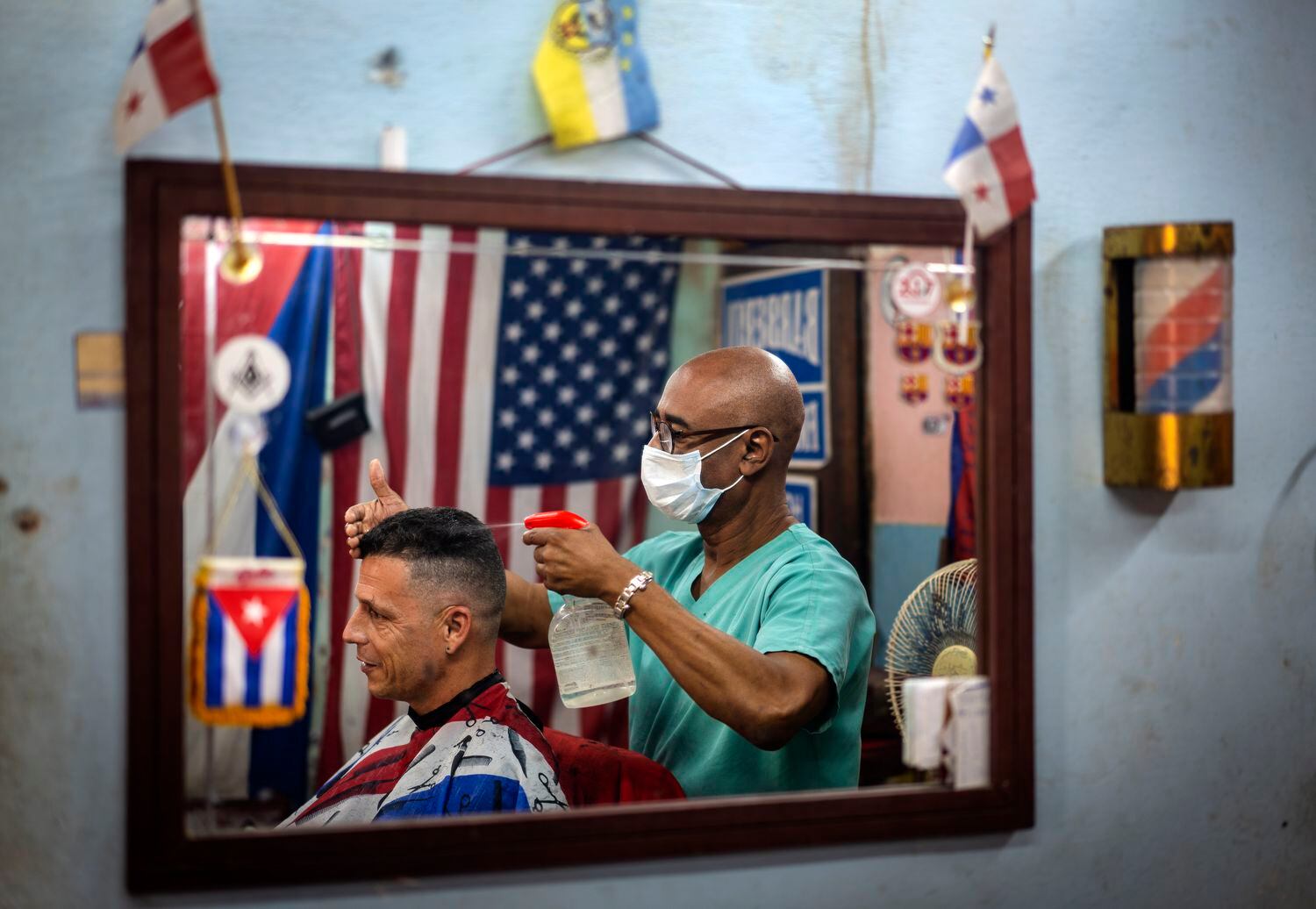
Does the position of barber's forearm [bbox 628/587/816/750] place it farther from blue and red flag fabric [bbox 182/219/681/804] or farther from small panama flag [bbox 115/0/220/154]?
small panama flag [bbox 115/0/220/154]

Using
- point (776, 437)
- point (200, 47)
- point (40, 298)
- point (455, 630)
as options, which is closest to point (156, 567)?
point (40, 298)

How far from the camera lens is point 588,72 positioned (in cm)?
195

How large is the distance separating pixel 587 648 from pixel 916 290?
3.03ft

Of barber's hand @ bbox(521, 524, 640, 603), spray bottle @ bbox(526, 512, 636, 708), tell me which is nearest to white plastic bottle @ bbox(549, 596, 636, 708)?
spray bottle @ bbox(526, 512, 636, 708)

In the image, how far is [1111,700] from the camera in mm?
2209

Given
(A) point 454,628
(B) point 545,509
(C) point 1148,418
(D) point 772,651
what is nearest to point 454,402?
(B) point 545,509

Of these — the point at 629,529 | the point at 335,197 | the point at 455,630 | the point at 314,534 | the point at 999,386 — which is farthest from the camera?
the point at 629,529

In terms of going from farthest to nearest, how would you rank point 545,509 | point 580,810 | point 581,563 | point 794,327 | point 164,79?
point 794,327 < point 545,509 < point 581,563 < point 580,810 < point 164,79

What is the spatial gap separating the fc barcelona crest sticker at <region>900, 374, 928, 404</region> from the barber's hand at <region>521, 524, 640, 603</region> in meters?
1.44

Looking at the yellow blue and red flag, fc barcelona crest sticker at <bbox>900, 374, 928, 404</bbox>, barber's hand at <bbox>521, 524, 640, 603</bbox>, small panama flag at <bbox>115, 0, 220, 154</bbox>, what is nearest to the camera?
small panama flag at <bbox>115, 0, 220, 154</bbox>

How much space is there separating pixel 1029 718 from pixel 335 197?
1.45 metres

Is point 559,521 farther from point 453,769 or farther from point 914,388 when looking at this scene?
point 914,388

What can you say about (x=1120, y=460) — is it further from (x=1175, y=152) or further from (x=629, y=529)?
(x=629, y=529)

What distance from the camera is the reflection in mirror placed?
6.47ft
